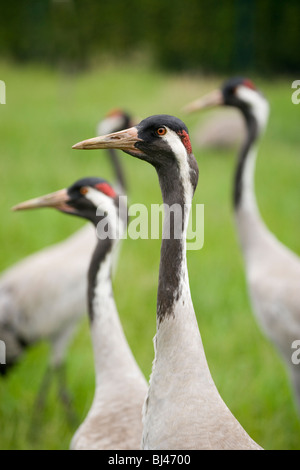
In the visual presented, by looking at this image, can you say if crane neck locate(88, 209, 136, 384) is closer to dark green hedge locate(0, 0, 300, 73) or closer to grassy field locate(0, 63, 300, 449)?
grassy field locate(0, 63, 300, 449)

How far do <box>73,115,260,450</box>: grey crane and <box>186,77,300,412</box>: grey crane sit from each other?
4.80 ft

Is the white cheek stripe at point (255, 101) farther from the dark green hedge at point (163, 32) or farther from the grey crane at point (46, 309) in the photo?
the dark green hedge at point (163, 32)

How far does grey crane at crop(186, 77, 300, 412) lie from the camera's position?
3.01 m

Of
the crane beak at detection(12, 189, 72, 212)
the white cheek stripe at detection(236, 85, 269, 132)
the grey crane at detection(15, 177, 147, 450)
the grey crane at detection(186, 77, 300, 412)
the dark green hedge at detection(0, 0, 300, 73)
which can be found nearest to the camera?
the grey crane at detection(15, 177, 147, 450)

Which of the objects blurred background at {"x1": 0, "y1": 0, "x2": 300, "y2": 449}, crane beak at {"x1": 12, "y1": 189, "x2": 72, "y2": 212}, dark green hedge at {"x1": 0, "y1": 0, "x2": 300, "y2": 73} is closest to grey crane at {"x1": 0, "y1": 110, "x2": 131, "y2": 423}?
blurred background at {"x1": 0, "y1": 0, "x2": 300, "y2": 449}

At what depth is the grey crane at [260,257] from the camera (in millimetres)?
3008

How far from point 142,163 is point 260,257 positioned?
15.5 ft

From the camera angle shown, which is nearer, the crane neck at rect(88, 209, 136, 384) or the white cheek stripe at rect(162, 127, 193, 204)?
the white cheek stripe at rect(162, 127, 193, 204)

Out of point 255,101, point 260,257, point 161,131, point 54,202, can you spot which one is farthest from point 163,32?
point 161,131

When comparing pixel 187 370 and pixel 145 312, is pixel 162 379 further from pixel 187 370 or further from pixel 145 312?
pixel 145 312

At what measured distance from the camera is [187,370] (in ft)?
5.32
